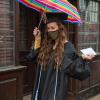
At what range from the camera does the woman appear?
3633 millimetres

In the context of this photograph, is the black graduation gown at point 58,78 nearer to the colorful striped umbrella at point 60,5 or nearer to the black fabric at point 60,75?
the black fabric at point 60,75

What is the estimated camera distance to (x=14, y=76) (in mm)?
5457

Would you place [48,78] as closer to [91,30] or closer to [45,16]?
[45,16]

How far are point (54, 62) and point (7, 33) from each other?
1922mm

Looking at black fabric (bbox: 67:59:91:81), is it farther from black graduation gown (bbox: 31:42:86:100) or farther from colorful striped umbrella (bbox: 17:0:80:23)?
colorful striped umbrella (bbox: 17:0:80:23)

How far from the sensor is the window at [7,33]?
17.3 ft

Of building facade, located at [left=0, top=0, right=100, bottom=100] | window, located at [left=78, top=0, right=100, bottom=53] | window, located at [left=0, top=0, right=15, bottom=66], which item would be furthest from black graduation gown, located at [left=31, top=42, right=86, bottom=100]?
window, located at [left=78, top=0, right=100, bottom=53]

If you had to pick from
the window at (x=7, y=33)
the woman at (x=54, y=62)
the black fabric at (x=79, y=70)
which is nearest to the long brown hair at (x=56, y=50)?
the woman at (x=54, y=62)

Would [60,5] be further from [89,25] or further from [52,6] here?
[89,25]

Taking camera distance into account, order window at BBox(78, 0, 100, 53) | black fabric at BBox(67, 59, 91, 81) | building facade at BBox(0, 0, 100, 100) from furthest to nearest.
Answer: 1. window at BBox(78, 0, 100, 53)
2. building facade at BBox(0, 0, 100, 100)
3. black fabric at BBox(67, 59, 91, 81)

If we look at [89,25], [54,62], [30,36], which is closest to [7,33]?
[54,62]

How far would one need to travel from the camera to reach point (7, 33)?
17.7 feet

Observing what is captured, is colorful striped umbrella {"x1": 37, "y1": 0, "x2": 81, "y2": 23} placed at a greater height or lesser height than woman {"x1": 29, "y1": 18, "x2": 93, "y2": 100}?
greater

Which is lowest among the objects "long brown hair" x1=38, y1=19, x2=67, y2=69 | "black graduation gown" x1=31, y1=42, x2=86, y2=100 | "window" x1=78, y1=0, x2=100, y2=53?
"black graduation gown" x1=31, y1=42, x2=86, y2=100
